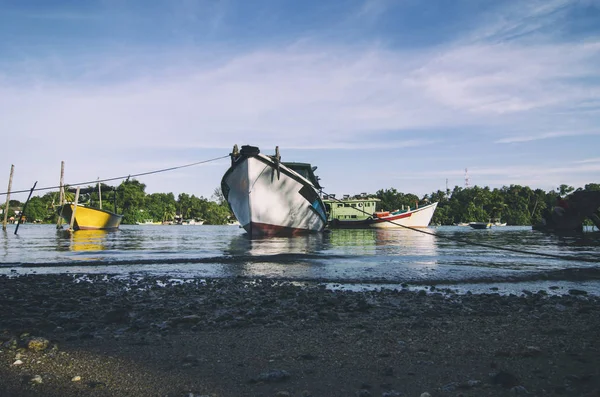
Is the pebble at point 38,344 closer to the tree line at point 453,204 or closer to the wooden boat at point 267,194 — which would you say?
the wooden boat at point 267,194

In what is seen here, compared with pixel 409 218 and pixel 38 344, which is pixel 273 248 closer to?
pixel 38 344

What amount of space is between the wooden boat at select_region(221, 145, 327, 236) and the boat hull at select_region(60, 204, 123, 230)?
2093 cm

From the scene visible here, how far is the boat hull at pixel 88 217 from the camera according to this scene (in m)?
45.5

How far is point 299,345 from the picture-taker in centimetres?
435

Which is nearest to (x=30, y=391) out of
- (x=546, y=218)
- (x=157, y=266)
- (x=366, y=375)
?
(x=366, y=375)

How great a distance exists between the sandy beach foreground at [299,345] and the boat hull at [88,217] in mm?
42747

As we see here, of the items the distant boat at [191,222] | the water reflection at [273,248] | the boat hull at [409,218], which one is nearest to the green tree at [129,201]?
the distant boat at [191,222]

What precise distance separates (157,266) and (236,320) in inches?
330

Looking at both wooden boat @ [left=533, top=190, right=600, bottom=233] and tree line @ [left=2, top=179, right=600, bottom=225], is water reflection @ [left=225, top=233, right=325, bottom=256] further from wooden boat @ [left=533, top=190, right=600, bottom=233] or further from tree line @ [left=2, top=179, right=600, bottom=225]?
tree line @ [left=2, top=179, right=600, bottom=225]

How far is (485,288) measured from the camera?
8.55 metres

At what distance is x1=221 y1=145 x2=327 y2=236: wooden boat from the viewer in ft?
91.9

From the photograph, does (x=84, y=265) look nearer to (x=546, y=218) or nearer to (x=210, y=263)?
(x=210, y=263)

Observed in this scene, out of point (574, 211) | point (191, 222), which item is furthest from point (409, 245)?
point (191, 222)

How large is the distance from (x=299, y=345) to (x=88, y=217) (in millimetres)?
49460
